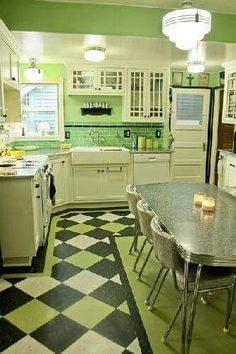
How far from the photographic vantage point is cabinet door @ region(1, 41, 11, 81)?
Answer: 10.3 ft

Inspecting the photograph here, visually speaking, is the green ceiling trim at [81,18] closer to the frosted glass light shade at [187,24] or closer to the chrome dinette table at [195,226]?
the frosted glass light shade at [187,24]

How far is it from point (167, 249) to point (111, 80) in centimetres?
370

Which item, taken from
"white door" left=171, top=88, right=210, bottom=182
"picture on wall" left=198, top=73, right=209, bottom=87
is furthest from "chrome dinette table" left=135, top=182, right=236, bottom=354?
"picture on wall" left=198, top=73, right=209, bottom=87

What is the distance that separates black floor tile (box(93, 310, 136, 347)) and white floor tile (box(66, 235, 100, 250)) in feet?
4.21

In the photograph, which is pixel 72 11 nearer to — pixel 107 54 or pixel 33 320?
pixel 107 54

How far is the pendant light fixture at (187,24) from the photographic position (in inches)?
75.5

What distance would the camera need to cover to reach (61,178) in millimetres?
4746

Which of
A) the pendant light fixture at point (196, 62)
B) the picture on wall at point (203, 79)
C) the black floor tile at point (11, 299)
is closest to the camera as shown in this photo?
the black floor tile at point (11, 299)

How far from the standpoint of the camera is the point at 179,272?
79.3 inches

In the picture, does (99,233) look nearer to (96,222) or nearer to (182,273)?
(96,222)

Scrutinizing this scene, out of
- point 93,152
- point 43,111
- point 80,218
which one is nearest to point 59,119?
point 43,111

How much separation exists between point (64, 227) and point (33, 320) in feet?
6.38

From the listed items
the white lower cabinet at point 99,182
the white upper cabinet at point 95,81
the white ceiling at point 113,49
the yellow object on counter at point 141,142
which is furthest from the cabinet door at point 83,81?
the white lower cabinet at point 99,182

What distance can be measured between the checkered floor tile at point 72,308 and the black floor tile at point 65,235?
186 mm
